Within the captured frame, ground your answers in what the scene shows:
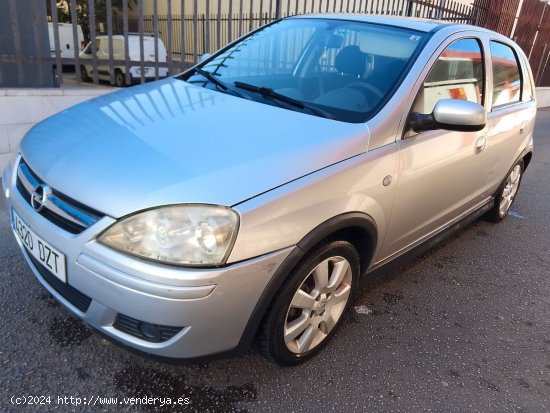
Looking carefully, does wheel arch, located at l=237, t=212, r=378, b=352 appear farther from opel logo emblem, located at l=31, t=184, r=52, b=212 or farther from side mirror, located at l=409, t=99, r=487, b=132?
opel logo emblem, located at l=31, t=184, r=52, b=212

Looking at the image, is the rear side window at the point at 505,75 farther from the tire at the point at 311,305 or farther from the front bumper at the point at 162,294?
the front bumper at the point at 162,294

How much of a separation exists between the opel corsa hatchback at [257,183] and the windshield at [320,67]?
13 mm

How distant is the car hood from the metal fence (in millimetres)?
2774

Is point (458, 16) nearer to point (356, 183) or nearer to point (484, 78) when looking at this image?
point (484, 78)

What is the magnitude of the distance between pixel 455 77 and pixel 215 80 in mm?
1471

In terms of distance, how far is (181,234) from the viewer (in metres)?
1.65

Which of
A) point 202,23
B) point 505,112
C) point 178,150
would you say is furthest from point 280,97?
point 202,23

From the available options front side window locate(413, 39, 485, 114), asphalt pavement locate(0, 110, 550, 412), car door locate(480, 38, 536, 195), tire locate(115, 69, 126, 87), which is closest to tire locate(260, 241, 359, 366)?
asphalt pavement locate(0, 110, 550, 412)

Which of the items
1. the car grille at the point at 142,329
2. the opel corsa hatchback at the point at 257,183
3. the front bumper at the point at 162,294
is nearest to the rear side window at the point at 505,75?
the opel corsa hatchback at the point at 257,183

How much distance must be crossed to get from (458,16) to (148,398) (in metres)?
10.3

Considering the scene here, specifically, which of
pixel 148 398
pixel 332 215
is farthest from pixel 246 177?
pixel 148 398

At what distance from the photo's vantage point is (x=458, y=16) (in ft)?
32.1

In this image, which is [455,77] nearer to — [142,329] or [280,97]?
[280,97]

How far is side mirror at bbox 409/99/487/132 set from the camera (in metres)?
2.25
